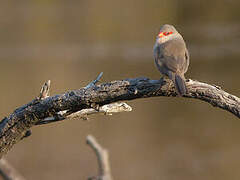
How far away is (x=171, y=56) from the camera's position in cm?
334

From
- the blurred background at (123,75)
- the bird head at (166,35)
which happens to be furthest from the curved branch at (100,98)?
the blurred background at (123,75)

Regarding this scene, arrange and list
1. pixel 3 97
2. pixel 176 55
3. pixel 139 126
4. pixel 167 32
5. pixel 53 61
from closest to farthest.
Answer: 1. pixel 176 55
2. pixel 167 32
3. pixel 139 126
4. pixel 3 97
5. pixel 53 61

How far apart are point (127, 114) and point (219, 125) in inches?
72.0

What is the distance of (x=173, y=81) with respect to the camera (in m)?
2.97

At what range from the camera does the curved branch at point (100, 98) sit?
280cm

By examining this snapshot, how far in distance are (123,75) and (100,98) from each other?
817cm

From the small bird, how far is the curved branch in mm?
131

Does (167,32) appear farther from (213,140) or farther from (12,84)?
(12,84)

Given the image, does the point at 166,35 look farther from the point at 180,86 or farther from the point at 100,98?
the point at 100,98

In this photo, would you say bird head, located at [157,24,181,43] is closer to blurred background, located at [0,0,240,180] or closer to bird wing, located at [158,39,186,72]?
bird wing, located at [158,39,186,72]

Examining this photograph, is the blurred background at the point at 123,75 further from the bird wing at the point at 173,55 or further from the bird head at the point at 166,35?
the bird wing at the point at 173,55

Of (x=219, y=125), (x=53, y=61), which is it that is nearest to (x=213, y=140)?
(x=219, y=125)

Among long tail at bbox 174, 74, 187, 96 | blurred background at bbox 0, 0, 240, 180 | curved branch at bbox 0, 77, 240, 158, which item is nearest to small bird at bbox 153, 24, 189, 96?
long tail at bbox 174, 74, 187, 96

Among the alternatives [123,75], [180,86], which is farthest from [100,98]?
[123,75]
